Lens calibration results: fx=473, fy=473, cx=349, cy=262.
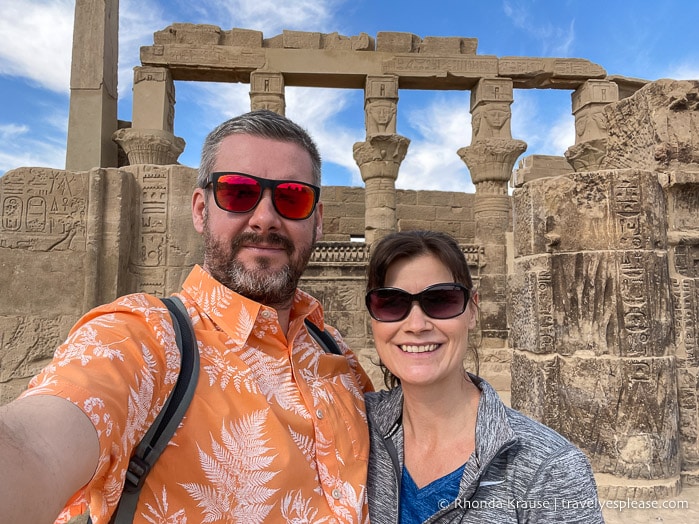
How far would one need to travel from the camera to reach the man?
30.8 inches

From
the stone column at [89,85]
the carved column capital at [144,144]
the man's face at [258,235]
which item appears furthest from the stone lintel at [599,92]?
the man's face at [258,235]

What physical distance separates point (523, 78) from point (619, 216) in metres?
9.55

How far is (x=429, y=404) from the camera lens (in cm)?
139

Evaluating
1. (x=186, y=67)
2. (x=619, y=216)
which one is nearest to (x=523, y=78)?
(x=186, y=67)

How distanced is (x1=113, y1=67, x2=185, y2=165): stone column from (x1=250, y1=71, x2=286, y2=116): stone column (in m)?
1.98

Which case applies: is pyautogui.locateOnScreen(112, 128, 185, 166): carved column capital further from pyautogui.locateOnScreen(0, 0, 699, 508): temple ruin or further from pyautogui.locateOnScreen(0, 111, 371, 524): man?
Answer: pyautogui.locateOnScreen(0, 111, 371, 524): man

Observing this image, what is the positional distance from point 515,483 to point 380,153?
10368 mm

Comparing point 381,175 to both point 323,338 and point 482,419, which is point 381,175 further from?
point 482,419

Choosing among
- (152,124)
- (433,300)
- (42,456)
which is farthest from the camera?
(152,124)

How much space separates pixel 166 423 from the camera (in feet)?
3.24

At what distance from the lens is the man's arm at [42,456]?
655mm

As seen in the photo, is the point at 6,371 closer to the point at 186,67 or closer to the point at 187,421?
the point at 187,421

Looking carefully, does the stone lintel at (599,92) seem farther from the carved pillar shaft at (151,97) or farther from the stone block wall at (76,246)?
the stone block wall at (76,246)

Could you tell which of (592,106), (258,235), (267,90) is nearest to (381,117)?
(267,90)
